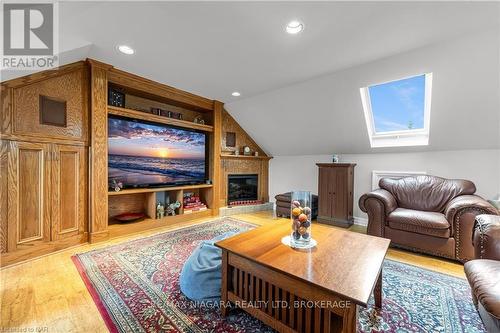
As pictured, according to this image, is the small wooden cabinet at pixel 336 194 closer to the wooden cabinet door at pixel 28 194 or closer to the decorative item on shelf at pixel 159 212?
the decorative item on shelf at pixel 159 212

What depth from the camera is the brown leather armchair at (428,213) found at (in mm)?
2258

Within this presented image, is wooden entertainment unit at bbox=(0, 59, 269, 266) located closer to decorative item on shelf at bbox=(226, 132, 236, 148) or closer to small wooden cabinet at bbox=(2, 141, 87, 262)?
small wooden cabinet at bbox=(2, 141, 87, 262)

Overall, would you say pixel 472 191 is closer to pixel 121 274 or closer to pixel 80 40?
pixel 121 274

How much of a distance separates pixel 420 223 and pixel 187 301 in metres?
2.68

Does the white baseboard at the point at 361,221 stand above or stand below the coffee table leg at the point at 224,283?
below

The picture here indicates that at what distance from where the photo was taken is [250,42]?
2.18m

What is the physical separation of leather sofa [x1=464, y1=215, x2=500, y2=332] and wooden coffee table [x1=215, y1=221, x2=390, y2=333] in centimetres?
46

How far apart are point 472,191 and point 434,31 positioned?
6.90 ft

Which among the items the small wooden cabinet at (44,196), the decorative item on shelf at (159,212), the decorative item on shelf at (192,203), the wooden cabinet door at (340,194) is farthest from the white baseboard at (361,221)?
the small wooden cabinet at (44,196)

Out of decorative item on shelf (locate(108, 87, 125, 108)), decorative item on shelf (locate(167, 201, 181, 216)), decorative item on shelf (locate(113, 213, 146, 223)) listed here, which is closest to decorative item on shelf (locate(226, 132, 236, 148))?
decorative item on shelf (locate(167, 201, 181, 216))

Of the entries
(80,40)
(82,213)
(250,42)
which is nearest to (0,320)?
(82,213)

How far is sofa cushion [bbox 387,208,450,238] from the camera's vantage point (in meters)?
2.36

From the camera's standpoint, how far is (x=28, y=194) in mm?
2252

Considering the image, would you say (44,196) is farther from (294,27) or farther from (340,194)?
(340,194)
